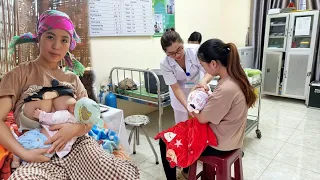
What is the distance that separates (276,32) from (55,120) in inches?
167

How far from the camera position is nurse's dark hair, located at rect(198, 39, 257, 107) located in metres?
1.20

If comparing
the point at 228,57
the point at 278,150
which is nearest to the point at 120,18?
the point at 228,57

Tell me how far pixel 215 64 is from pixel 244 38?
400cm

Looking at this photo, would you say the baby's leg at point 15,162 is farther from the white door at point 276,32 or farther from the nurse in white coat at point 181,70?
the white door at point 276,32

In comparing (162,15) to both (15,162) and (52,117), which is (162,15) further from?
(15,162)

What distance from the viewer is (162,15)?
3256 mm

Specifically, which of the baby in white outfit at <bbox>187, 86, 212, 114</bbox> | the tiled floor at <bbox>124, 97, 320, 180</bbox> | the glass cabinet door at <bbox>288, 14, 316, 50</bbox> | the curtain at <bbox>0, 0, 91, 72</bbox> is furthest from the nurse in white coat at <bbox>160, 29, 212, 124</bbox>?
the glass cabinet door at <bbox>288, 14, 316, 50</bbox>

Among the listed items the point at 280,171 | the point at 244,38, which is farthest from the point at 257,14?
the point at 280,171

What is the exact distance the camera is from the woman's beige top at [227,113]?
1175 millimetres

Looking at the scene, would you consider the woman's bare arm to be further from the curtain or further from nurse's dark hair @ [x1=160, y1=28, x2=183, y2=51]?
nurse's dark hair @ [x1=160, y1=28, x2=183, y2=51]

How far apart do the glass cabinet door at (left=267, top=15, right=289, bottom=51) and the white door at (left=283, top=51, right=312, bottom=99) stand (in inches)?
10.8

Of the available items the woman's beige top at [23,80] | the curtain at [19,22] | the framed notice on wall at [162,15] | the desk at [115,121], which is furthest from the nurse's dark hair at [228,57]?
the framed notice on wall at [162,15]

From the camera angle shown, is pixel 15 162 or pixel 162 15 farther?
pixel 162 15

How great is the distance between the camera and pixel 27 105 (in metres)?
1.01
